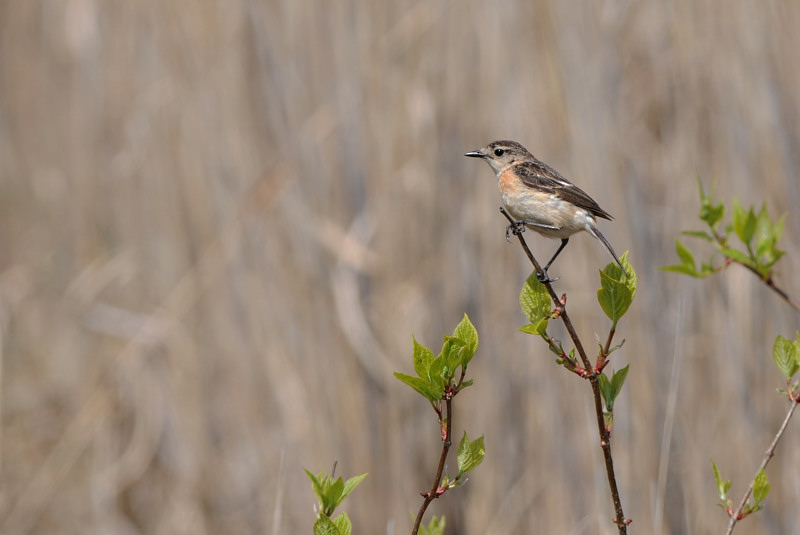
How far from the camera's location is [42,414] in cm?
338

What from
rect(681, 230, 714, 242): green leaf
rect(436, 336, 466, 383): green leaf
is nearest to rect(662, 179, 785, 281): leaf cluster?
rect(681, 230, 714, 242): green leaf

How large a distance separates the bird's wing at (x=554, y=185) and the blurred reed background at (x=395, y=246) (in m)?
0.22

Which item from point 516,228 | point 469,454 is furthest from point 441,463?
point 516,228

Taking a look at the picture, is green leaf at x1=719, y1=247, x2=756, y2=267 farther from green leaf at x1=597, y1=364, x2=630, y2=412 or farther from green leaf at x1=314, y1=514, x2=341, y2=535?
green leaf at x1=314, y1=514, x2=341, y2=535

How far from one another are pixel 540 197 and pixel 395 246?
2.25ft

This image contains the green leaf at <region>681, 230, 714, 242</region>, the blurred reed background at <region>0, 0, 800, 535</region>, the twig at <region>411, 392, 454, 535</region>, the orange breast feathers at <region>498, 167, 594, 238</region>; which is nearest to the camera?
the twig at <region>411, 392, 454, 535</region>

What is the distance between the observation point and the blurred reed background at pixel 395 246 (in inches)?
81.2

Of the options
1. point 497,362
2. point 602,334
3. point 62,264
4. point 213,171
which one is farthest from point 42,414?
point 602,334

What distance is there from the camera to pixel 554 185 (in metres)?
1.77

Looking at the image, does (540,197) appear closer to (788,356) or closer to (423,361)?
(788,356)

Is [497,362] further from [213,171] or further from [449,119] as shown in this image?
[213,171]

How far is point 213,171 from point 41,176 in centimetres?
102

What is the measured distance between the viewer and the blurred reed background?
81.2 inches

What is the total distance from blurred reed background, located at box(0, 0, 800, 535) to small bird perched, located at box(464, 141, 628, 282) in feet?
0.69
